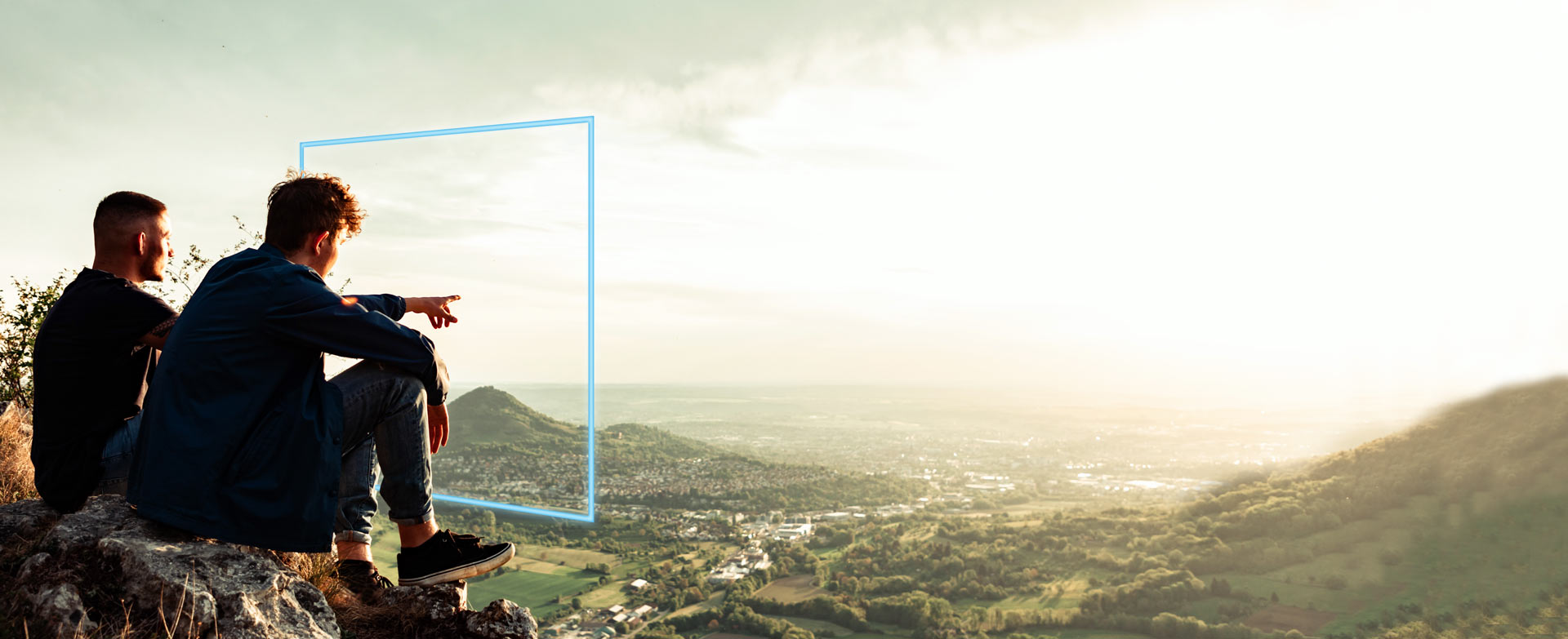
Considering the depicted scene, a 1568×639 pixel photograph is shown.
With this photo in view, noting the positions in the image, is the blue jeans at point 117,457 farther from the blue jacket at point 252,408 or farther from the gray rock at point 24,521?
the blue jacket at point 252,408

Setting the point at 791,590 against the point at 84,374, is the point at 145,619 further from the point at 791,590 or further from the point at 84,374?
the point at 791,590

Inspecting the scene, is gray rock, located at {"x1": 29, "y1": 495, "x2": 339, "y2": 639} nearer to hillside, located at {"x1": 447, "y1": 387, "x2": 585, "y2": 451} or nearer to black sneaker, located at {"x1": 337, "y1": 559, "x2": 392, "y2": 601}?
black sneaker, located at {"x1": 337, "y1": 559, "x2": 392, "y2": 601}

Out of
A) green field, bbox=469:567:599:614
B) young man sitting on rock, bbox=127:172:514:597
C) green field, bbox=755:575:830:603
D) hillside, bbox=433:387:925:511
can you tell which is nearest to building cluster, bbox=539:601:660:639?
green field, bbox=469:567:599:614

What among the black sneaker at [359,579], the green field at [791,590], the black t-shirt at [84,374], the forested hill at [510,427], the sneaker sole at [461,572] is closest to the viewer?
the black t-shirt at [84,374]

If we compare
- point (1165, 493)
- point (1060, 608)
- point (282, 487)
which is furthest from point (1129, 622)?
point (282, 487)

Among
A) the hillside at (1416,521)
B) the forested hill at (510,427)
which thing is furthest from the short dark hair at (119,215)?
the hillside at (1416,521)

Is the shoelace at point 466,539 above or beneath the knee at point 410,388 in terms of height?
beneath
